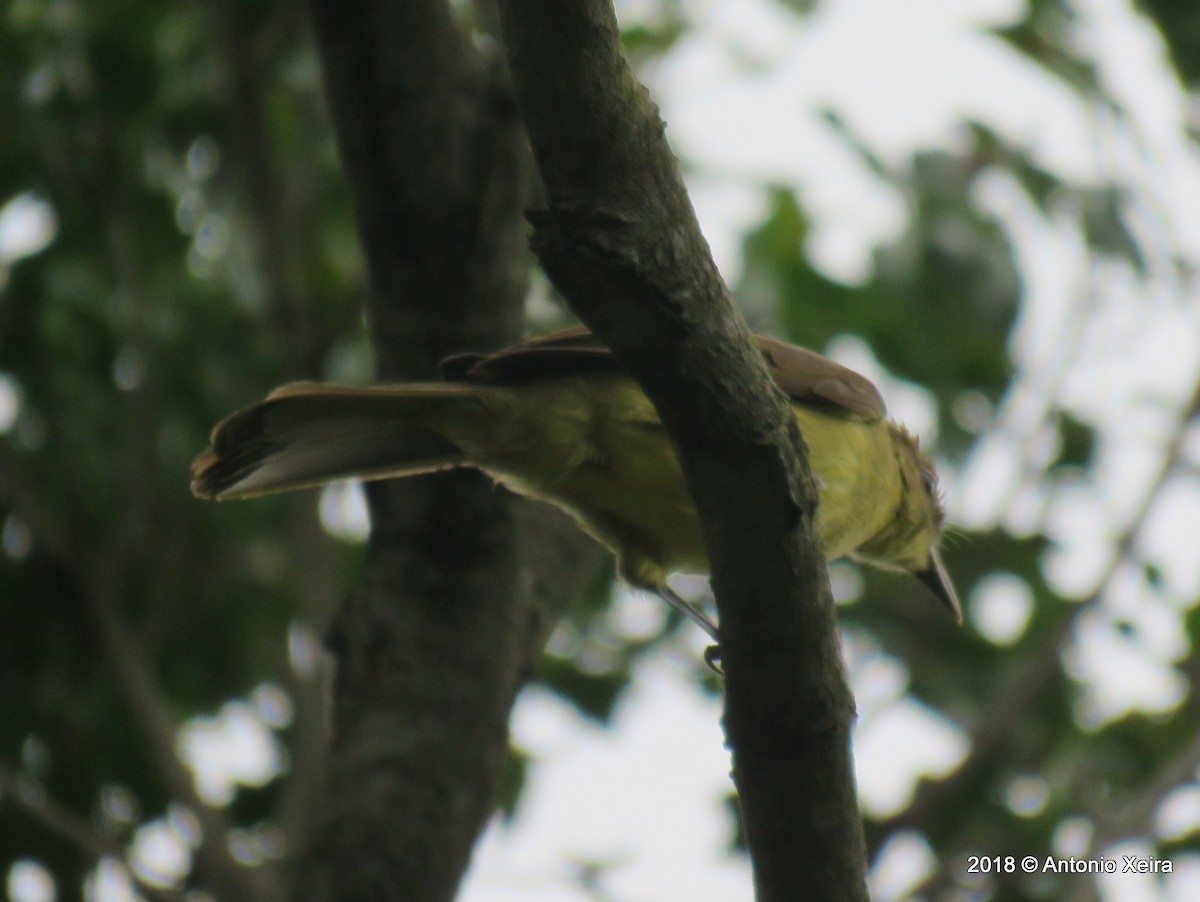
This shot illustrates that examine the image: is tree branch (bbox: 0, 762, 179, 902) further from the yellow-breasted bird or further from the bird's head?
the bird's head

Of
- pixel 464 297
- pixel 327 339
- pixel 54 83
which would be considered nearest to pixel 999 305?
pixel 464 297

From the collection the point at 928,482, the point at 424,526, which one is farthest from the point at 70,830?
the point at 928,482

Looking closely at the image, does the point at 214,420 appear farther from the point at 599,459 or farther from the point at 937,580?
the point at 937,580

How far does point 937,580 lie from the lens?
461 centimetres

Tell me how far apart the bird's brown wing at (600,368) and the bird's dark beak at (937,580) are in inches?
32.5

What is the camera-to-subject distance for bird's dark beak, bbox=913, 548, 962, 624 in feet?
15.0

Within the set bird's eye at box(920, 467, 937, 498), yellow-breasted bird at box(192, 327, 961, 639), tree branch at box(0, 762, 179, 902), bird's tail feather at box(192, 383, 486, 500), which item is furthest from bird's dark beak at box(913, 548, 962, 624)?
tree branch at box(0, 762, 179, 902)

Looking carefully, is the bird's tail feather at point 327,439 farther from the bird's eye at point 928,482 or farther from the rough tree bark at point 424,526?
the bird's eye at point 928,482

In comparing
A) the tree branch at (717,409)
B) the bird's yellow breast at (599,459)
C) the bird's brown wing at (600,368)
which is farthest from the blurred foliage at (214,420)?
the tree branch at (717,409)

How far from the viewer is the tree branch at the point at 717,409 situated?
1752 mm

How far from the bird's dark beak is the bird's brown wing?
826mm

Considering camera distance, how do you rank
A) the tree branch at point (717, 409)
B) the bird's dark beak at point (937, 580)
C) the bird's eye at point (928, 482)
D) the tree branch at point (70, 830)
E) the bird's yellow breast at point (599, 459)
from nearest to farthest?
the tree branch at point (717, 409), the bird's yellow breast at point (599, 459), the tree branch at point (70, 830), the bird's eye at point (928, 482), the bird's dark beak at point (937, 580)

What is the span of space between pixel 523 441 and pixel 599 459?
0.59 feet

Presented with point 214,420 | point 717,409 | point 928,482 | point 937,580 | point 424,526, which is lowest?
point 937,580
